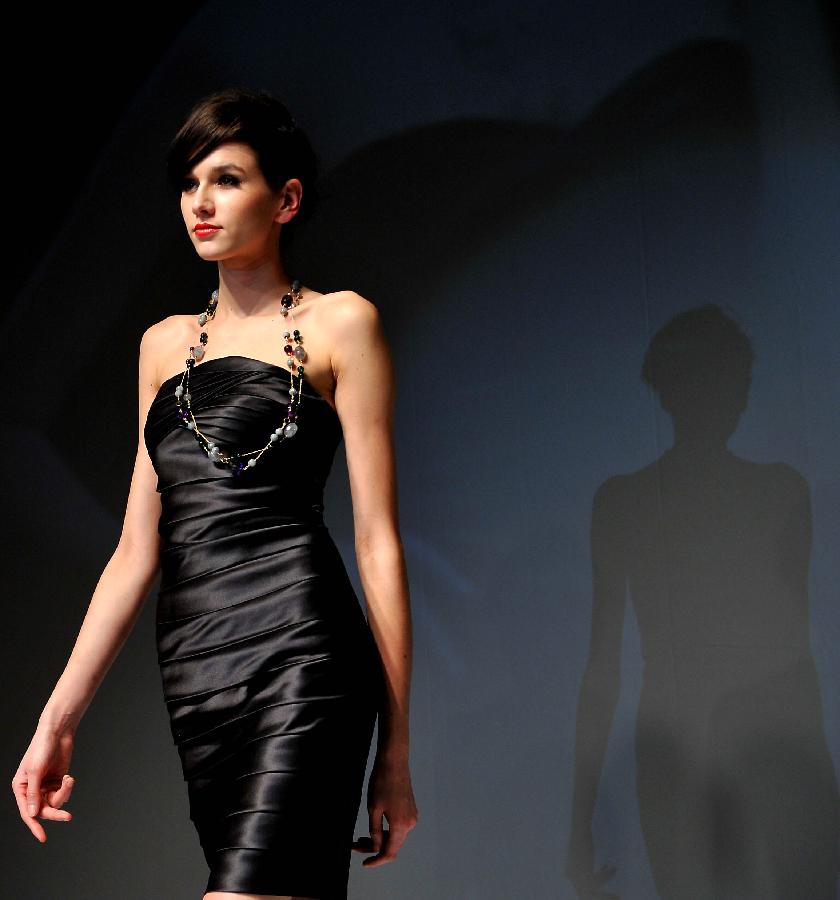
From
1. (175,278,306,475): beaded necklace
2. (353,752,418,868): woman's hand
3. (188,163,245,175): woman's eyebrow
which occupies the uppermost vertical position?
(188,163,245,175): woman's eyebrow

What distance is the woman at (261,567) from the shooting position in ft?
5.25

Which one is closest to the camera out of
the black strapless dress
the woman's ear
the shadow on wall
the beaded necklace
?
the black strapless dress

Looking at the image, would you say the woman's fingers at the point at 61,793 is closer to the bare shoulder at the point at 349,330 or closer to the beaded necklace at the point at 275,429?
the beaded necklace at the point at 275,429

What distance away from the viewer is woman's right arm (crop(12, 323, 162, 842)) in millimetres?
1740

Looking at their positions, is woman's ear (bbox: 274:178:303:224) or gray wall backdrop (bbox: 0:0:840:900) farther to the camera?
gray wall backdrop (bbox: 0:0:840:900)

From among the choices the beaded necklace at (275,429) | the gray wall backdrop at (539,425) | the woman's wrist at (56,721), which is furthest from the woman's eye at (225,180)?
the gray wall backdrop at (539,425)

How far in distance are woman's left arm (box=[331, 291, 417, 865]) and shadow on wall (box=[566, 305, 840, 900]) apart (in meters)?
1.17

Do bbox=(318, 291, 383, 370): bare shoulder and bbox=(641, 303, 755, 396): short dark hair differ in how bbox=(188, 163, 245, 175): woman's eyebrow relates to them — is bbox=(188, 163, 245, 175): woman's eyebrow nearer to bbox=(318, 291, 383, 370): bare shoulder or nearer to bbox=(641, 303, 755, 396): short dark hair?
bbox=(318, 291, 383, 370): bare shoulder

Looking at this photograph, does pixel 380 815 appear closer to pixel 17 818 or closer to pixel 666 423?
pixel 666 423

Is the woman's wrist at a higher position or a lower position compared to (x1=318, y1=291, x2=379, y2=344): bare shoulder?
lower

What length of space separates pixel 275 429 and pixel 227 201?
34cm

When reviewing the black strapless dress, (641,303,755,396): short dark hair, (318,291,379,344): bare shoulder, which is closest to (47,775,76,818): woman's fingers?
the black strapless dress

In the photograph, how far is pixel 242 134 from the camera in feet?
5.90

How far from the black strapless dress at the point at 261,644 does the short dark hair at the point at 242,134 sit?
29 centimetres
